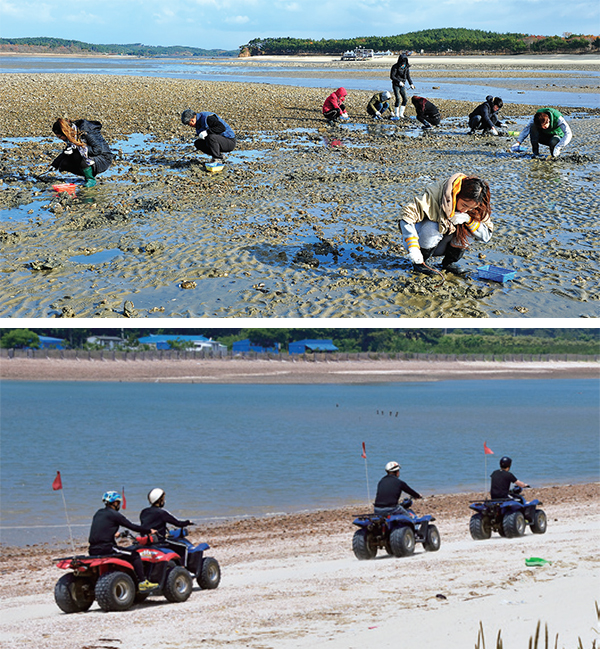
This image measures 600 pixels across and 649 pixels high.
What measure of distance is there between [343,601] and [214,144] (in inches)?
461

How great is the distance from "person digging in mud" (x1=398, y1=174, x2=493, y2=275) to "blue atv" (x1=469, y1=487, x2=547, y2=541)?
142 inches

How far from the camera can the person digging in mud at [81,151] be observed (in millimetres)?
13648

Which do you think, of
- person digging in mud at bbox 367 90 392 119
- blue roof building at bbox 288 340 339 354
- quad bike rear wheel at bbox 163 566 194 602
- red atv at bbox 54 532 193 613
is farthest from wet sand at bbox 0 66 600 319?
blue roof building at bbox 288 340 339 354

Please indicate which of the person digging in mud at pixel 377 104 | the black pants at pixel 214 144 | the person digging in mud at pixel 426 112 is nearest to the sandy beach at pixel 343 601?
the black pants at pixel 214 144

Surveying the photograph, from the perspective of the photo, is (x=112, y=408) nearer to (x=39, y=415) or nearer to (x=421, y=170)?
(x=39, y=415)

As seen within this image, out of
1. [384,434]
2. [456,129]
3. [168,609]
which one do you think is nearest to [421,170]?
[456,129]

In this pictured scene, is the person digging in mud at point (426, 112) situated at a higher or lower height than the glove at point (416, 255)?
higher

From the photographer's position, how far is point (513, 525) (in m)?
9.74

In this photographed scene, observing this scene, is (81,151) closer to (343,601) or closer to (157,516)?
(157,516)

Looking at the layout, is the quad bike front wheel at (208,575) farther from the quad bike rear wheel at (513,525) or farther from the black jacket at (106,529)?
the quad bike rear wheel at (513,525)

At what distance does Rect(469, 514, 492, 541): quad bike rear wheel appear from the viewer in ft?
32.2

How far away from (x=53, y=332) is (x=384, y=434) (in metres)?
42.7

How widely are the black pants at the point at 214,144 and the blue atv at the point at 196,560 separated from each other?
10.8 meters

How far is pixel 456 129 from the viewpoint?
80.0ft
